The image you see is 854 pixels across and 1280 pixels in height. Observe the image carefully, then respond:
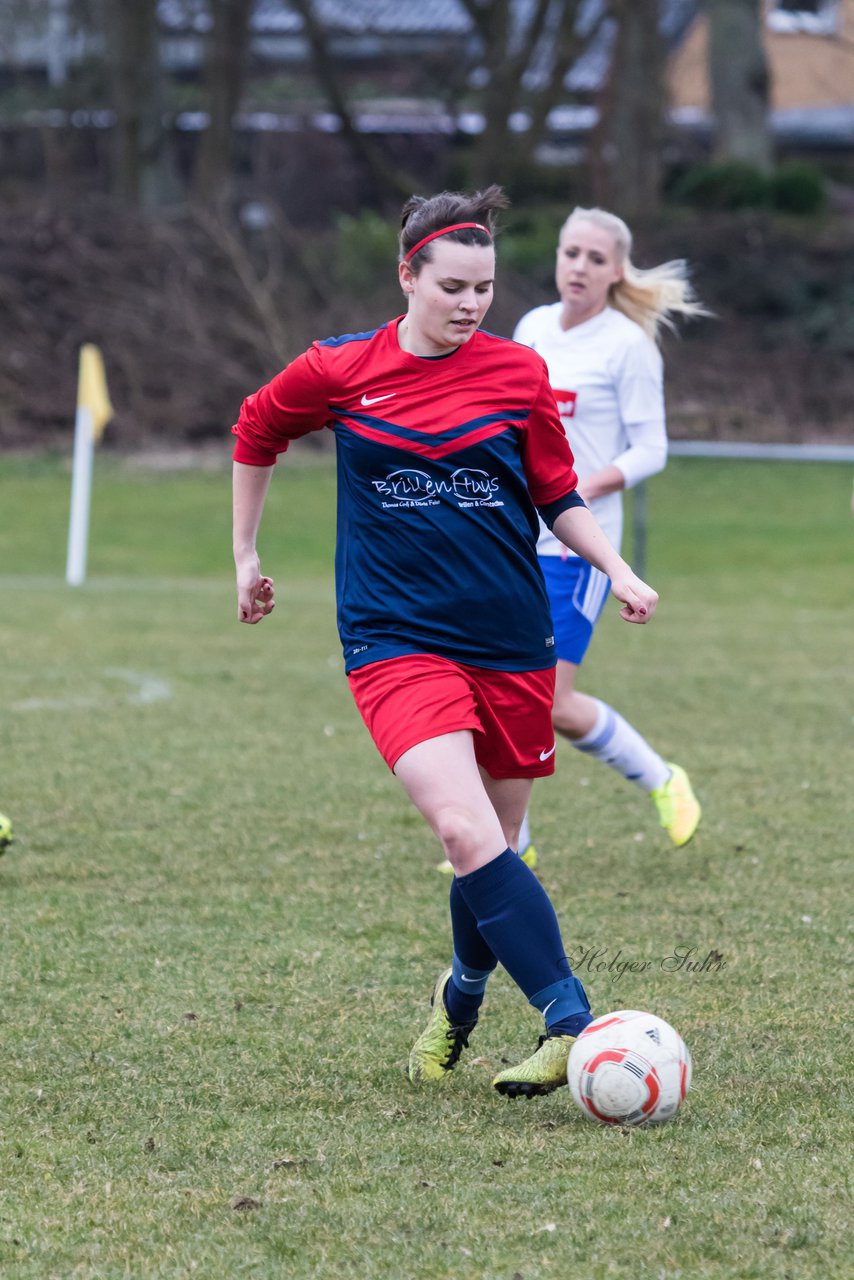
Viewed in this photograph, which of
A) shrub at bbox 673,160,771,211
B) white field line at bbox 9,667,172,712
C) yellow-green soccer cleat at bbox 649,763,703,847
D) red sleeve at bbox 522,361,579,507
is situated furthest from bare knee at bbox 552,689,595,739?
shrub at bbox 673,160,771,211

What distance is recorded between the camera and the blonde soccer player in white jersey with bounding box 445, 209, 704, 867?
6.00 meters

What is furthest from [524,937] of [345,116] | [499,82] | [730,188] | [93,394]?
[345,116]

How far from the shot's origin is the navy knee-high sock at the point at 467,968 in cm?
409

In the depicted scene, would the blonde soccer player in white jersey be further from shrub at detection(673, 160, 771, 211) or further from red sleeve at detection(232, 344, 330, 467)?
→ shrub at detection(673, 160, 771, 211)

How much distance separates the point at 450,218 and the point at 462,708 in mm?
1065

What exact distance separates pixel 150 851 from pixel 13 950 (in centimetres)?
135

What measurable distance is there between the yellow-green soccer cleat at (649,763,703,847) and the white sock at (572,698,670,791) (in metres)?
0.03

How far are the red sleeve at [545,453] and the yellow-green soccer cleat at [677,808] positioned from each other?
2608 millimetres

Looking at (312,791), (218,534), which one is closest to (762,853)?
(312,791)

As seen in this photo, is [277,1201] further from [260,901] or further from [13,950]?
[260,901]

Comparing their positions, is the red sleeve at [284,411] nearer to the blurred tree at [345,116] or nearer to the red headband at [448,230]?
the red headband at [448,230]

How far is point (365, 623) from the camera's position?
3.99m

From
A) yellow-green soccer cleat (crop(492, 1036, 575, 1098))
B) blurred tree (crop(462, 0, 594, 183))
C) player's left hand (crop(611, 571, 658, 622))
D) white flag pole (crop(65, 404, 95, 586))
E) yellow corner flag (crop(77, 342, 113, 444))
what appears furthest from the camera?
blurred tree (crop(462, 0, 594, 183))

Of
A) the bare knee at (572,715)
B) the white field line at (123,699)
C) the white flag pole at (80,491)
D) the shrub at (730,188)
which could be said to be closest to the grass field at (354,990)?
the white field line at (123,699)
